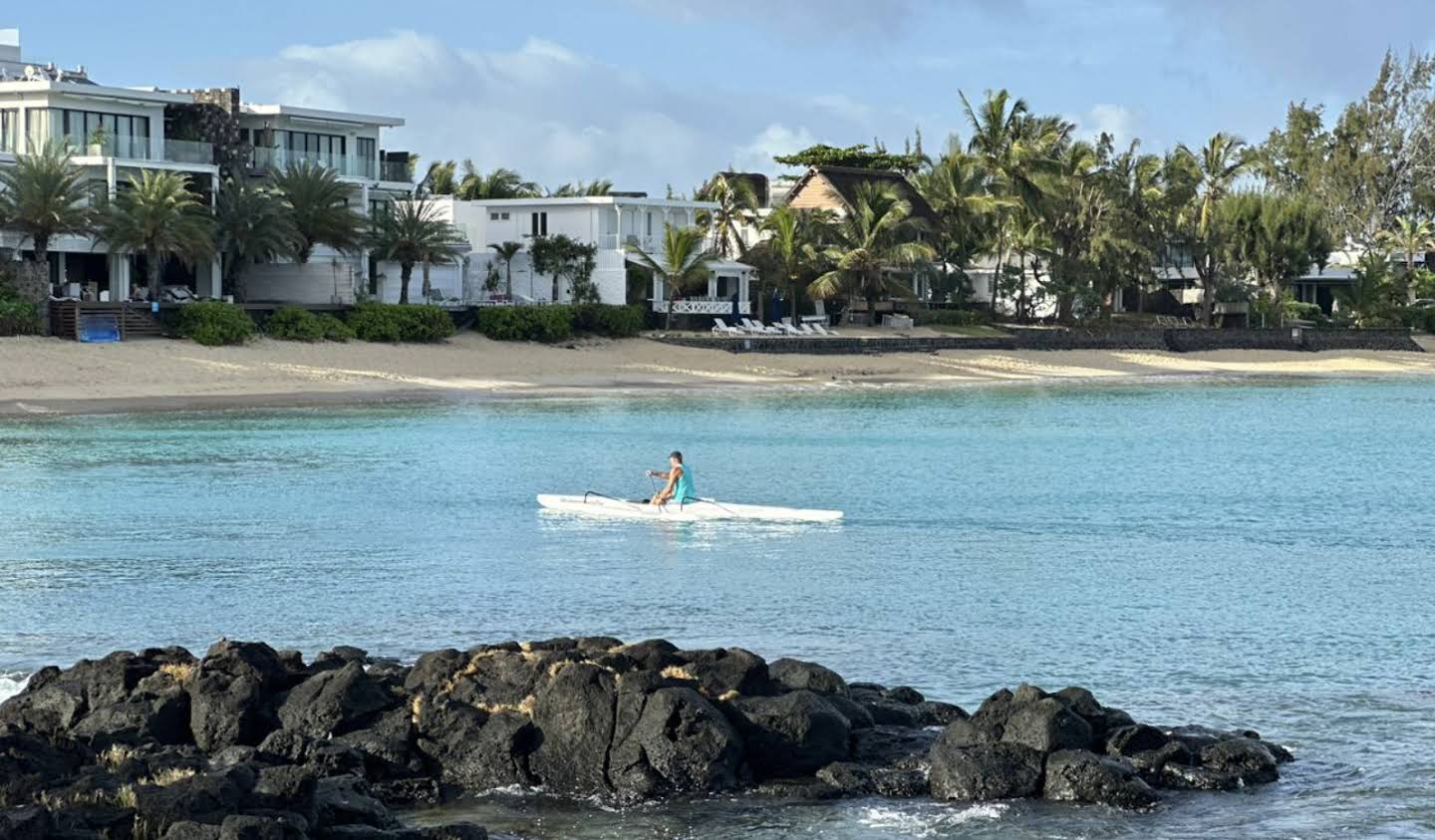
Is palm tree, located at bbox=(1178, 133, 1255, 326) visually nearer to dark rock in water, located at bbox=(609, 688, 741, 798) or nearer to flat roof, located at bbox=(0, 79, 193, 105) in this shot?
flat roof, located at bbox=(0, 79, 193, 105)

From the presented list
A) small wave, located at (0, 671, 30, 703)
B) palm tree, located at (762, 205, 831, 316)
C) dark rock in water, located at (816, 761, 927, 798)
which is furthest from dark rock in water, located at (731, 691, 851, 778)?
palm tree, located at (762, 205, 831, 316)

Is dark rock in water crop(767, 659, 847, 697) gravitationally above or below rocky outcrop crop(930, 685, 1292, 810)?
above

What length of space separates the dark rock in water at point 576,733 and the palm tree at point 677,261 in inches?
2514

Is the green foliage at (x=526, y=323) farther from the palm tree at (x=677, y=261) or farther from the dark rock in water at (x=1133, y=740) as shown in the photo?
the dark rock in water at (x=1133, y=740)

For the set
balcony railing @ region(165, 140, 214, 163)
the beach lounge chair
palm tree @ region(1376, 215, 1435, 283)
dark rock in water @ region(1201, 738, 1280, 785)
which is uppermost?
balcony railing @ region(165, 140, 214, 163)

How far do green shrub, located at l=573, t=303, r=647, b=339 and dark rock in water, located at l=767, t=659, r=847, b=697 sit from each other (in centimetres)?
5687

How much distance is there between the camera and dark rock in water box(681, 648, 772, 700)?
17078 millimetres

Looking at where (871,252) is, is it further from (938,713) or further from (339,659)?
(938,713)

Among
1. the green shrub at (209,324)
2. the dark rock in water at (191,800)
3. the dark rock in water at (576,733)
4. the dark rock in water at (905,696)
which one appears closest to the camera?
the dark rock in water at (191,800)

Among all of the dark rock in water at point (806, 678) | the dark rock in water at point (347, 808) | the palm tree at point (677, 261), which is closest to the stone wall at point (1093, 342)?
the palm tree at point (677, 261)

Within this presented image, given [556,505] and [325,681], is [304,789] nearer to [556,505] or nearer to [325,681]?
[325,681]

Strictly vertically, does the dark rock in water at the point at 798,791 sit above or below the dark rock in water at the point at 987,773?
below

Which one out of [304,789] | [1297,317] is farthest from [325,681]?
[1297,317]

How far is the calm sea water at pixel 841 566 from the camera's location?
18188mm
